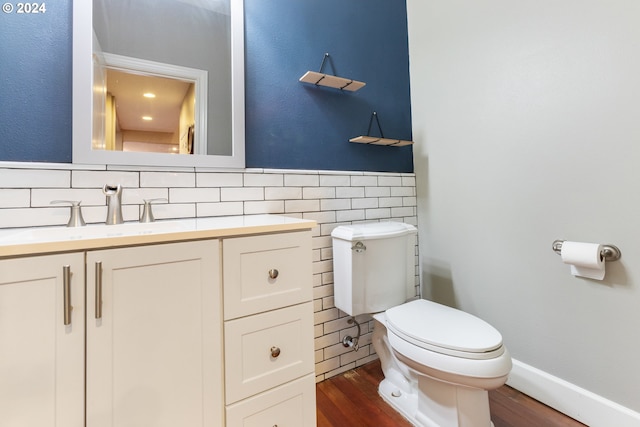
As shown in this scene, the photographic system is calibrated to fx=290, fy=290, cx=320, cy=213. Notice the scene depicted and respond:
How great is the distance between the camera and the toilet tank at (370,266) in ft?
4.76

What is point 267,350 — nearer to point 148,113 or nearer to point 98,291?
point 98,291

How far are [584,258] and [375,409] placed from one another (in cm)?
113

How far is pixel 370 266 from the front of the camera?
147cm

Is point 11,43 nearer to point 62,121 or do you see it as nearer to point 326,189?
point 62,121

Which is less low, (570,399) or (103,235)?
(103,235)

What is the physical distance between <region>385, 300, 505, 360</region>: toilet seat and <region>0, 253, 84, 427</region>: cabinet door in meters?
1.07

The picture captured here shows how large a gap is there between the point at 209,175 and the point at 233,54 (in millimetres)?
590

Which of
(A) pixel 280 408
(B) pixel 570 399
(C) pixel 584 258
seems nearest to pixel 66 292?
(A) pixel 280 408

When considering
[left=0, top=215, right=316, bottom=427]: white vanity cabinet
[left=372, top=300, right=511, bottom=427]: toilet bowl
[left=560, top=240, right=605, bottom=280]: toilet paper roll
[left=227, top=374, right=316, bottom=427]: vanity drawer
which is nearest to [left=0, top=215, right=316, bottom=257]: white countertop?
[left=0, top=215, right=316, bottom=427]: white vanity cabinet

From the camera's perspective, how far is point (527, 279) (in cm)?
145

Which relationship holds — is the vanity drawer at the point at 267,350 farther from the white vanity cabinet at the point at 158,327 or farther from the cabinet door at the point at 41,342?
the cabinet door at the point at 41,342

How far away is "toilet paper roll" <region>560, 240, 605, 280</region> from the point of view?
1.16m

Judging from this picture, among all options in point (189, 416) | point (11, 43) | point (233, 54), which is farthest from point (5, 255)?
point (233, 54)

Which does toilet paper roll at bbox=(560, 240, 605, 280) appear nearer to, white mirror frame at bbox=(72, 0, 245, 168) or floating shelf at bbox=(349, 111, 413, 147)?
floating shelf at bbox=(349, 111, 413, 147)
